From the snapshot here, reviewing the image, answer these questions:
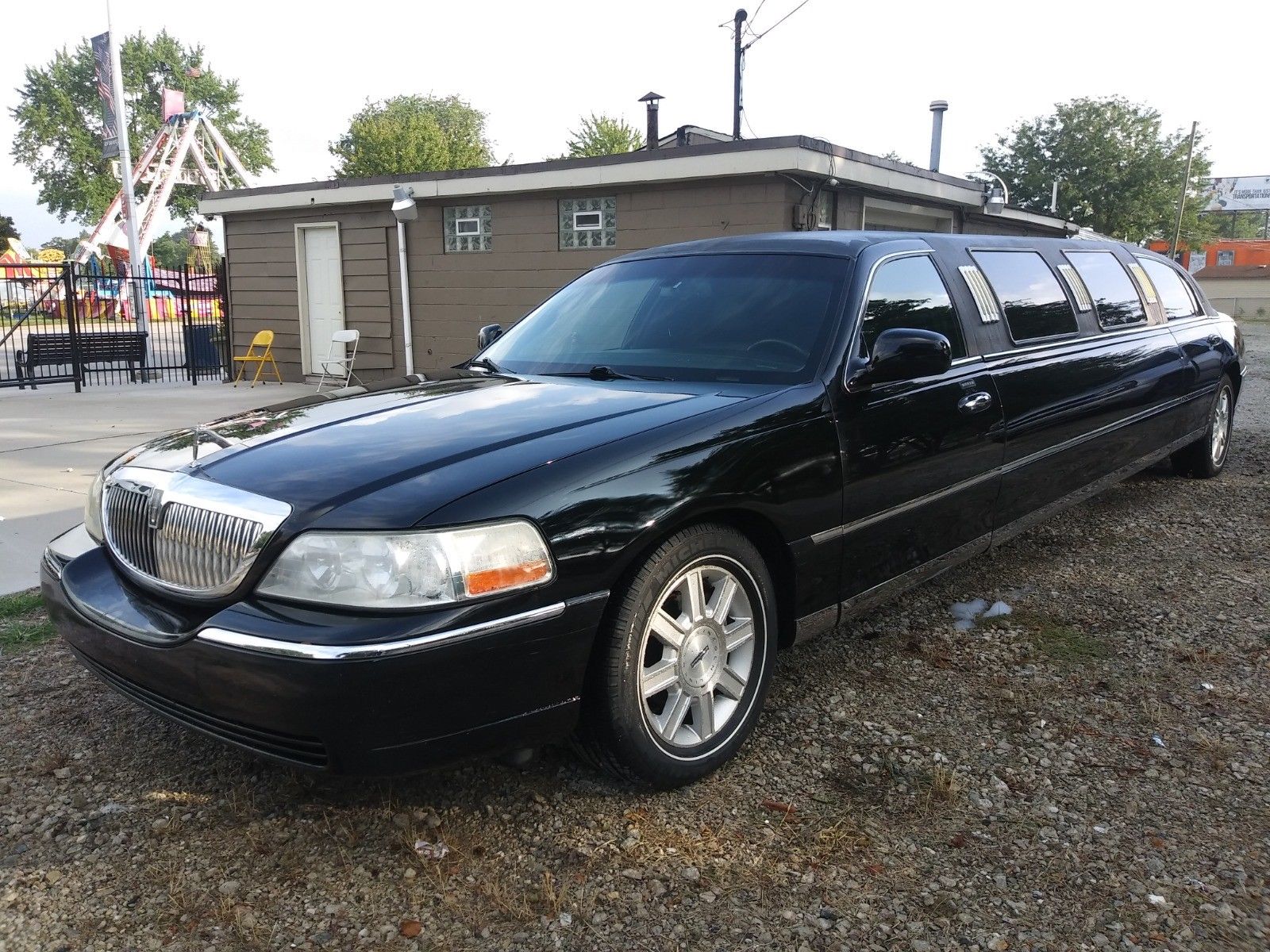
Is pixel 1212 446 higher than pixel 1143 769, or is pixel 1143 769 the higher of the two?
pixel 1212 446

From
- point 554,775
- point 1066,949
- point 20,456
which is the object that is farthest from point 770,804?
point 20,456

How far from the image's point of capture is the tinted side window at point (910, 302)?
3.55 metres

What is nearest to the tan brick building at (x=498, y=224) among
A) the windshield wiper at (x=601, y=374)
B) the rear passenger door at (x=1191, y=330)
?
the rear passenger door at (x=1191, y=330)

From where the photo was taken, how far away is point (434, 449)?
2590mm

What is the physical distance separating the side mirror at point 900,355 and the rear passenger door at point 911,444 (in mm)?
47

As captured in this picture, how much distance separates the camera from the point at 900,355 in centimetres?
324

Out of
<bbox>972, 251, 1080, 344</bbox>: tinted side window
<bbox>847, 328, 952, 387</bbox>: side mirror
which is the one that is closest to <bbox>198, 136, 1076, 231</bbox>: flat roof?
<bbox>972, 251, 1080, 344</bbox>: tinted side window

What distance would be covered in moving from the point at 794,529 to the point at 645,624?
673mm

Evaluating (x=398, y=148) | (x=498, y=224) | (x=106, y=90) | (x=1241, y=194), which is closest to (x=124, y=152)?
(x=106, y=90)

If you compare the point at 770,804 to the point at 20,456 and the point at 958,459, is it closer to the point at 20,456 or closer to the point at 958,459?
the point at 958,459

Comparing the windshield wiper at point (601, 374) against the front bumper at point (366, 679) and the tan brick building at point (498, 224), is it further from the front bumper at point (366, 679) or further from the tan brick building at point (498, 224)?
the tan brick building at point (498, 224)

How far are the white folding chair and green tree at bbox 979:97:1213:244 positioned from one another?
38205 mm

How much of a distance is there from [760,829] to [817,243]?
7.32 ft

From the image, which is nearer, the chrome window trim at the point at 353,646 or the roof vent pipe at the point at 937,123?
the chrome window trim at the point at 353,646
